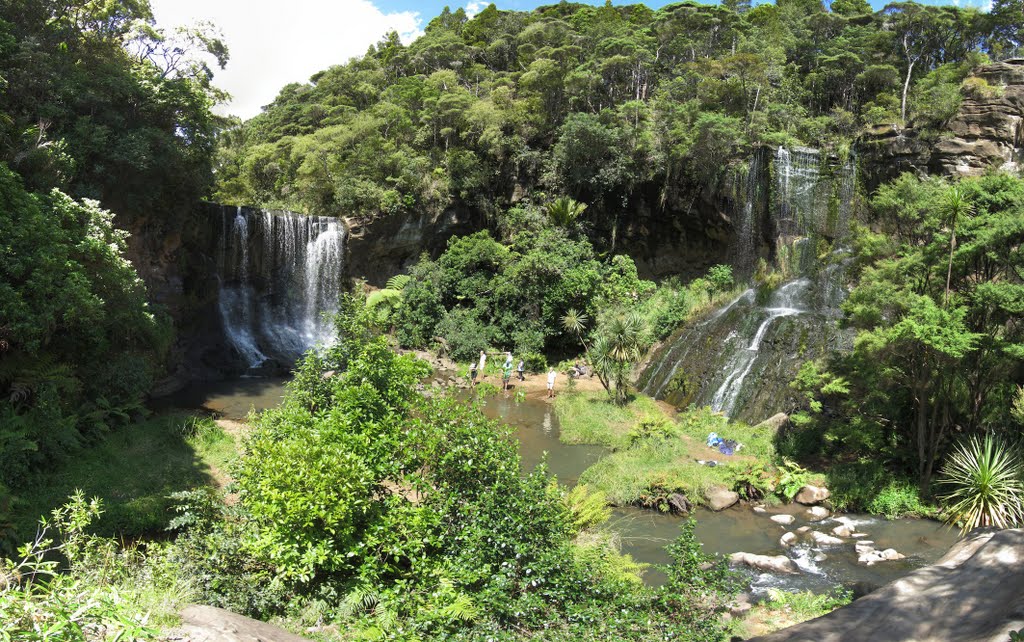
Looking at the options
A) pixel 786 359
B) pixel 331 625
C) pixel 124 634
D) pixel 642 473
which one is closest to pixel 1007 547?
pixel 124 634

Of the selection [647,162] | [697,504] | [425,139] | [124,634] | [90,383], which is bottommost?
[697,504]

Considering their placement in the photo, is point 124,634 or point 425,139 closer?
point 124,634

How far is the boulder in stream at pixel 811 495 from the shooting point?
41.0 feet

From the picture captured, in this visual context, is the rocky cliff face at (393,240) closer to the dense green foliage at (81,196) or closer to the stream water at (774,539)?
the dense green foliage at (81,196)

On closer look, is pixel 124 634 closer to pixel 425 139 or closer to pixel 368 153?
pixel 368 153

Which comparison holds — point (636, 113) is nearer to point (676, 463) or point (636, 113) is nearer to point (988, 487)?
point (676, 463)

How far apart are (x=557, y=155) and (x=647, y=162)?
4008 mm

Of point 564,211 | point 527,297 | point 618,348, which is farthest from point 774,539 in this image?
point 564,211

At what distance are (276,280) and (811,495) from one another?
2119 centimetres

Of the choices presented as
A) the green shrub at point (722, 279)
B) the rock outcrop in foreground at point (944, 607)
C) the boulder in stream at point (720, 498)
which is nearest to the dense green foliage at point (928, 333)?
the boulder in stream at point (720, 498)

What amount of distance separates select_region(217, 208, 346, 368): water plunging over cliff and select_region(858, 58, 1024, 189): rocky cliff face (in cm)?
2200

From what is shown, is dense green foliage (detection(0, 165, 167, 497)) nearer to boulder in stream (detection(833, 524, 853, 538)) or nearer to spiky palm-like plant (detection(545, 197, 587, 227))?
boulder in stream (detection(833, 524, 853, 538))

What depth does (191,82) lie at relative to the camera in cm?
1944

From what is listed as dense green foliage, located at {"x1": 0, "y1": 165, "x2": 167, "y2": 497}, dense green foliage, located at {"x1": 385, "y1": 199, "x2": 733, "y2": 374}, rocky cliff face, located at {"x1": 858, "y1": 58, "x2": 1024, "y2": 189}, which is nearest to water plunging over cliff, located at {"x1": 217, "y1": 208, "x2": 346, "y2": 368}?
dense green foliage, located at {"x1": 385, "y1": 199, "x2": 733, "y2": 374}
